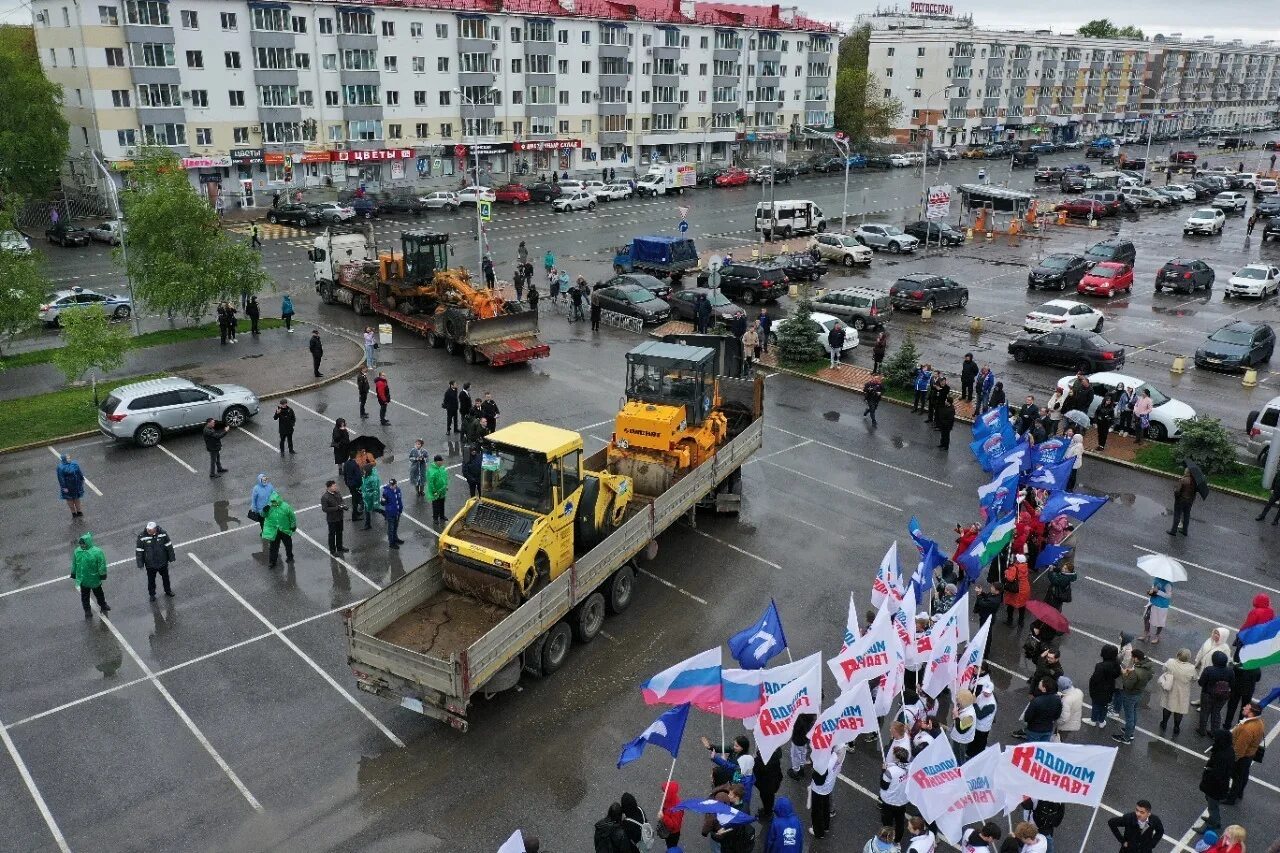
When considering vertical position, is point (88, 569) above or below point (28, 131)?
below

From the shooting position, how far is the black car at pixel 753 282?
39.8 m

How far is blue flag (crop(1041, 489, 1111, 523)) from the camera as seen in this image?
16.9 metres

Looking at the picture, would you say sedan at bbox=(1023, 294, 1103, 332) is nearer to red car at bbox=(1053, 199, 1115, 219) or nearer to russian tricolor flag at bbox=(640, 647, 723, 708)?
russian tricolor flag at bbox=(640, 647, 723, 708)

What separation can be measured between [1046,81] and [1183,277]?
325ft

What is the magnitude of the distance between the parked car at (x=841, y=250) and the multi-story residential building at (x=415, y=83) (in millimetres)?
33471

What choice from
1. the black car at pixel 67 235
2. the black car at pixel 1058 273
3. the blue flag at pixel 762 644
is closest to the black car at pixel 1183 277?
the black car at pixel 1058 273

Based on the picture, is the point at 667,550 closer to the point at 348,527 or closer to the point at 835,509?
the point at 835,509

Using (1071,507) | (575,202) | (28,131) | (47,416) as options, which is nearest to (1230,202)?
(575,202)

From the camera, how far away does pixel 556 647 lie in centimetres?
1473

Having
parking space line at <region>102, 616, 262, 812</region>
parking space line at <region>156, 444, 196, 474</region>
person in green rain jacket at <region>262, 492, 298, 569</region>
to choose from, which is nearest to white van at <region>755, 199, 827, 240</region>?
parking space line at <region>156, 444, 196, 474</region>

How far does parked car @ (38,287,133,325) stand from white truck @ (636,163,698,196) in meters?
41.7

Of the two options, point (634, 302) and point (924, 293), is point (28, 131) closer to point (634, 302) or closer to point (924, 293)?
point (634, 302)

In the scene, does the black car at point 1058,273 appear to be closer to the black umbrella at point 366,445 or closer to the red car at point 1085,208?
the red car at point 1085,208

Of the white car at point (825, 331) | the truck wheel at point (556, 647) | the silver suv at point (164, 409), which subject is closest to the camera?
the truck wheel at point (556, 647)
